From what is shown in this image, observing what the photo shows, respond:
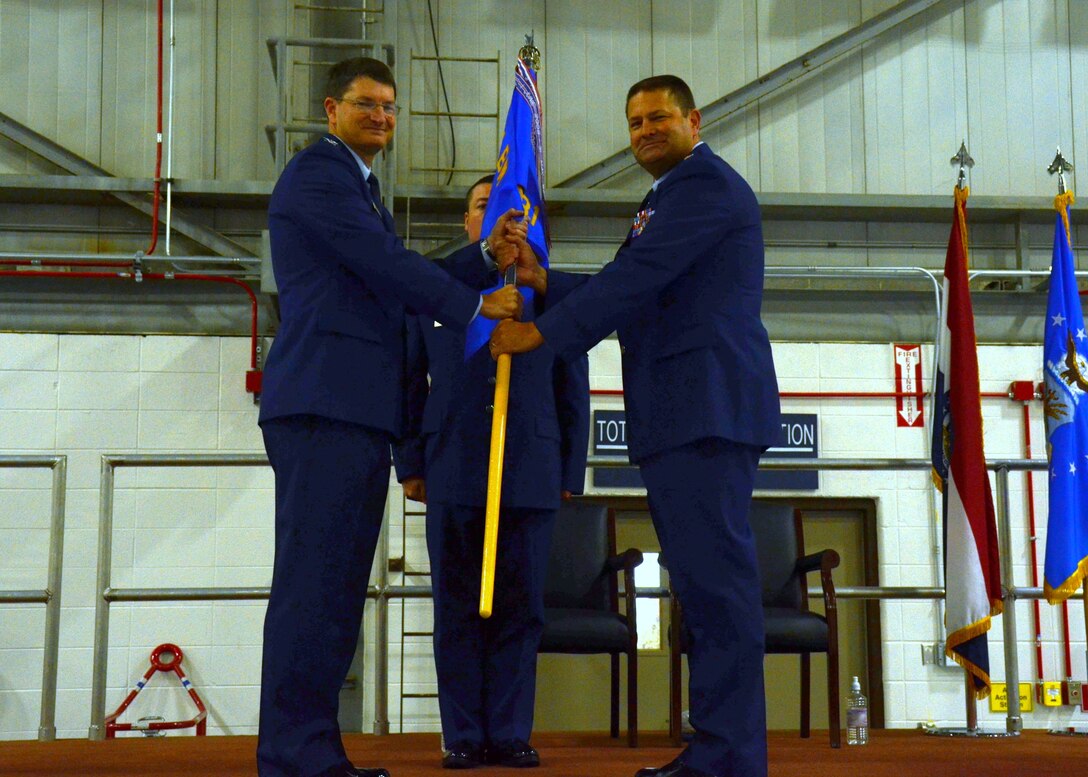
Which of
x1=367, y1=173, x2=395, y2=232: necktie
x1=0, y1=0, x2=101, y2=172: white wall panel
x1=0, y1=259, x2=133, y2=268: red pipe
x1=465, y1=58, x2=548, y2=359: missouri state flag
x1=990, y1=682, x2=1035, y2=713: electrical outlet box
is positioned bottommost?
x1=990, y1=682, x2=1035, y2=713: electrical outlet box

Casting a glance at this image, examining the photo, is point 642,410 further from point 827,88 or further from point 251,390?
point 827,88

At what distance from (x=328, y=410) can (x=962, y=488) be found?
2607 mm

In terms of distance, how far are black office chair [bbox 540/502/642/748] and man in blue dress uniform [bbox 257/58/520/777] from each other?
1601 millimetres

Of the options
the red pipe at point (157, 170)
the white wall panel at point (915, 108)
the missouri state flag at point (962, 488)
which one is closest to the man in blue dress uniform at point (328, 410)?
the missouri state flag at point (962, 488)

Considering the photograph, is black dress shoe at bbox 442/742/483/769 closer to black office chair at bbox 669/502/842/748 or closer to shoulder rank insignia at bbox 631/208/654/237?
black office chair at bbox 669/502/842/748

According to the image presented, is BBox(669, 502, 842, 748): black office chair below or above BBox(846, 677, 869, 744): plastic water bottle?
above

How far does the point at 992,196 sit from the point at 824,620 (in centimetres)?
415

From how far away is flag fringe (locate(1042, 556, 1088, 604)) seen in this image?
421 centimetres

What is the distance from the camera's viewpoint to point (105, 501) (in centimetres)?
398

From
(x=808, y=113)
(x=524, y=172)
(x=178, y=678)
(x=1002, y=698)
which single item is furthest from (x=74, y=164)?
(x=1002, y=698)

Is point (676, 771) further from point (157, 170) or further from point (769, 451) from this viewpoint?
point (157, 170)

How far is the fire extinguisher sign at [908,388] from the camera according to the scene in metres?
7.23

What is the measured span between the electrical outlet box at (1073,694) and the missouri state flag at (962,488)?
3.28 metres

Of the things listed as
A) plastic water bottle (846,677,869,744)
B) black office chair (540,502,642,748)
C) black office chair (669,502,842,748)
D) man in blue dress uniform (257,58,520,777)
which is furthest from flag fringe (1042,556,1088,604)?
man in blue dress uniform (257,58,520,777)
